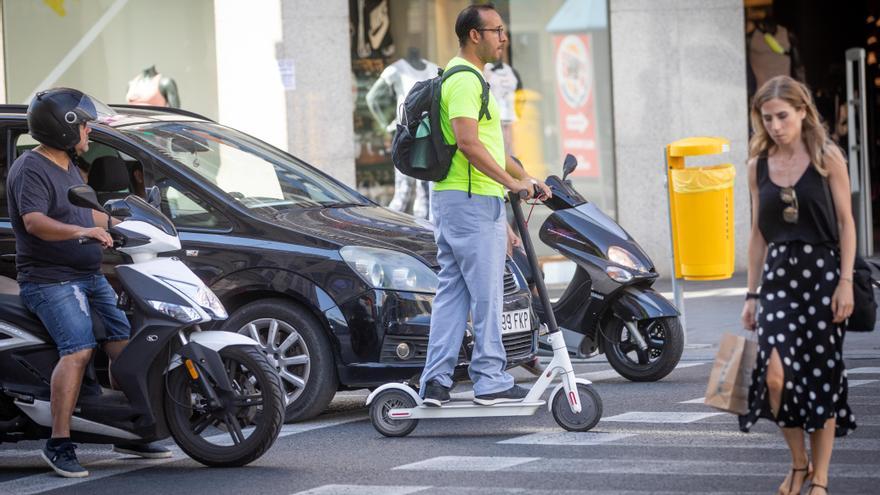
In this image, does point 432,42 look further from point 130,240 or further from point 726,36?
point 130,240

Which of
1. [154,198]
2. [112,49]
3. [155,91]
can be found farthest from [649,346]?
[112,49]

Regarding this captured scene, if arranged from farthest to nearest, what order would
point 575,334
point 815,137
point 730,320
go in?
1. point 730,320
2. point 575,334
3. point 815,137

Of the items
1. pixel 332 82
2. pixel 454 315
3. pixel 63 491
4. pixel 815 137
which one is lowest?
pixel 63 491

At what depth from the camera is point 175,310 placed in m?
6.78

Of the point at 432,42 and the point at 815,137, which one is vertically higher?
the point at 432,42

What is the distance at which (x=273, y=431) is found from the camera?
6730 millimetres

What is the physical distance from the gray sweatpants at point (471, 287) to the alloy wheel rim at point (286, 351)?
77 cm

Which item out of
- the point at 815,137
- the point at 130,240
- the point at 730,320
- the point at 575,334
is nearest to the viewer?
the point at 815,137

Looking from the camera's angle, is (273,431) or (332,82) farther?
(332,82)

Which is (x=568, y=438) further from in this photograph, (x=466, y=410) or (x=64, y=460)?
(x=64, y=460)

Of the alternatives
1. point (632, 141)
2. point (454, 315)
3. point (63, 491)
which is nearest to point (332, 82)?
point (632, 141)

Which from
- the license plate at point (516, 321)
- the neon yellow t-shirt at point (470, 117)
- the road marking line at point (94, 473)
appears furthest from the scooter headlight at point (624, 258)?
the road marking line at point (94, 473)

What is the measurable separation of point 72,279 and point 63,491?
95 centimetres

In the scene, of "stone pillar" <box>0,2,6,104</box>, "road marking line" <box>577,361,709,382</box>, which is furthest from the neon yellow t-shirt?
"stone pillar" <box>0,2,6,104</box>
